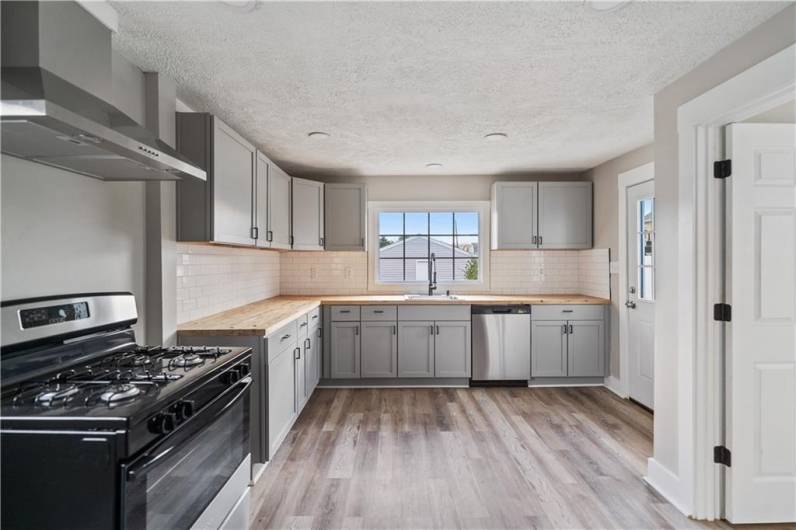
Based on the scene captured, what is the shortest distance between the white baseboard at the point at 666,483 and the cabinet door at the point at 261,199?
9.65 feet

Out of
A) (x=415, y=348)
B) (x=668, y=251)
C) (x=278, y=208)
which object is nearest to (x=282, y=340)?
(x=278, y=208)

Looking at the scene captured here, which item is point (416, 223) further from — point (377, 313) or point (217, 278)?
point (217, 278)

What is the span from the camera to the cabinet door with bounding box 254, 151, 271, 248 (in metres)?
3.19

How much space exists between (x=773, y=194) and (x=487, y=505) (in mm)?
2086

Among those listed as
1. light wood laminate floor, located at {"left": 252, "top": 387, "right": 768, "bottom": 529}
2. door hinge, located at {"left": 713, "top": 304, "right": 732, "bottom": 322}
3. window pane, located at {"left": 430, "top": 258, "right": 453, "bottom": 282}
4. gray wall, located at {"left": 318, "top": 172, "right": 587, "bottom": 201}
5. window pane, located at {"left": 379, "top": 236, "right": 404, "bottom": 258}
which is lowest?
light wood laminate floor, located at {"left": 252, "top": 387, "right": 768, "bottom": 529}

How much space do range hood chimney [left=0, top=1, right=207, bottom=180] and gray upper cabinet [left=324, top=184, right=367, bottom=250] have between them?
2.88 metres

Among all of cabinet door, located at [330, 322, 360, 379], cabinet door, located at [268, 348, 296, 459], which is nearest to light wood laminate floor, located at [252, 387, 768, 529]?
cabinet door, located at [268, 348, 296, 459]

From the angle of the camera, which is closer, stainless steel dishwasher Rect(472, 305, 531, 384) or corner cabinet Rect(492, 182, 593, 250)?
stainless steel dishwasher Rect(472, 305, 531, 384)

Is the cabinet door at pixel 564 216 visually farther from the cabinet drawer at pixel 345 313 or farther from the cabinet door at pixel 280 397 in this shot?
the cabinet door at pixel 280 397

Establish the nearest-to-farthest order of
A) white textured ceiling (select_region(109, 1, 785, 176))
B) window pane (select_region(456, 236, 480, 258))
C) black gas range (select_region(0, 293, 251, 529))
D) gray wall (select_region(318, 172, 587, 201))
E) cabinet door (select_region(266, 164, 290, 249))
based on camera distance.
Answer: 1. black gas range (select_region(0, 293, 251, 529))
2. white textured ceiling (select_region(109, 1, 785, 176))
3. cabinet door (select_region(266, 164, 290, 249))
4. gray wall (select_region(318, 172, 587, 201))
5. window pane (select_region(456, 236, 480, 258))

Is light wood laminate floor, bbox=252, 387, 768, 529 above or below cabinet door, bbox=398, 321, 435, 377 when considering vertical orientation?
below

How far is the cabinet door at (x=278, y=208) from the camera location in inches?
140

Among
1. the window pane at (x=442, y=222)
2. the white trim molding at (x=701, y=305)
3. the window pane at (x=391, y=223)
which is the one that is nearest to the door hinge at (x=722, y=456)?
the white trim molding at (x=701, y=305)

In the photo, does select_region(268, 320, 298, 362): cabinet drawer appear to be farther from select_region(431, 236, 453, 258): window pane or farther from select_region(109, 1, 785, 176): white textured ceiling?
select_region(431, 236, 453, 258): window pane
